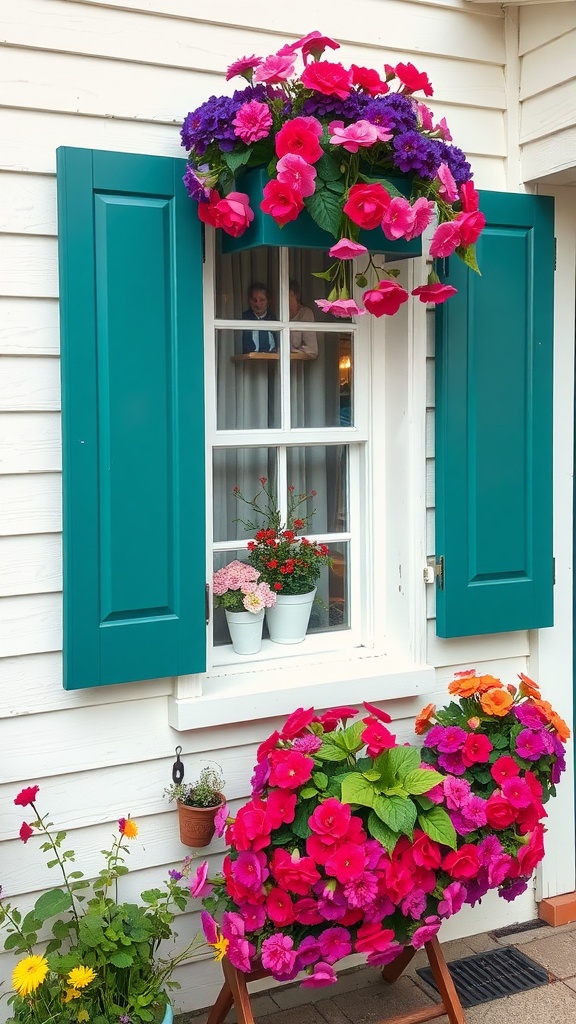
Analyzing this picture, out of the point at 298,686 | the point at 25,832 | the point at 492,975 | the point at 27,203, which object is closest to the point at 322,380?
the point at 298,686

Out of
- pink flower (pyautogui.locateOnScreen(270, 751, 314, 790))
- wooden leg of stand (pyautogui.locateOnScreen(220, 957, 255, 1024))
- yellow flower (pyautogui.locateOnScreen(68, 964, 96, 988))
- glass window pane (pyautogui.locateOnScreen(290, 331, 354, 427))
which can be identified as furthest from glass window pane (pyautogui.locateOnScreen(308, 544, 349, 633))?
yellow flower (pyautogui.locateOnScreen(68, 964, 96, 988))

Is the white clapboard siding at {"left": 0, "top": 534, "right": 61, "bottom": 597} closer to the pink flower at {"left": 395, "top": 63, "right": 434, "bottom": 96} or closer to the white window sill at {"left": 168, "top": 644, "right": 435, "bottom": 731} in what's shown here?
the white window sill at {"left": 168, "top": 644, "right": 435, "bottom": 731}

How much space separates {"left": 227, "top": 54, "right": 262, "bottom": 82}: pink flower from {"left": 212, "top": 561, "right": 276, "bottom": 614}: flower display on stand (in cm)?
149

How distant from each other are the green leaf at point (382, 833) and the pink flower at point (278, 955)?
343 mm

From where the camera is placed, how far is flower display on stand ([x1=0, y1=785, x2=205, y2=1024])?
8.63ft

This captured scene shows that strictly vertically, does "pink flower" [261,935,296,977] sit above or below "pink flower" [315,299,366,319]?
below

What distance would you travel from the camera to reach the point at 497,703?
317cm

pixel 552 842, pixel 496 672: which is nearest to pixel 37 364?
pixel 496 672

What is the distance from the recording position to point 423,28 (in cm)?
341

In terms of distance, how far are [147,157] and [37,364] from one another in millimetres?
670

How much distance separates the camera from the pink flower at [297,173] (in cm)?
271

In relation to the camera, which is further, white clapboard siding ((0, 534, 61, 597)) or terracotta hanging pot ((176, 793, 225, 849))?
terracotta hanging pot ((176, 793, 225, 849))

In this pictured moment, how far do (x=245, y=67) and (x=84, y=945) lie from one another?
95.5 inches

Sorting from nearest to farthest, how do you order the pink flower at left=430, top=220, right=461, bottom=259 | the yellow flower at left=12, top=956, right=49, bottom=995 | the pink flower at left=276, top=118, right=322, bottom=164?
1. the yellow flower at left=12, top=956, right=49, bottom=995
2. the pink flower at left=276, top=118, right=322, bottom=164
3. the pink flower at left=430, top=220, right=461, bottom=259
